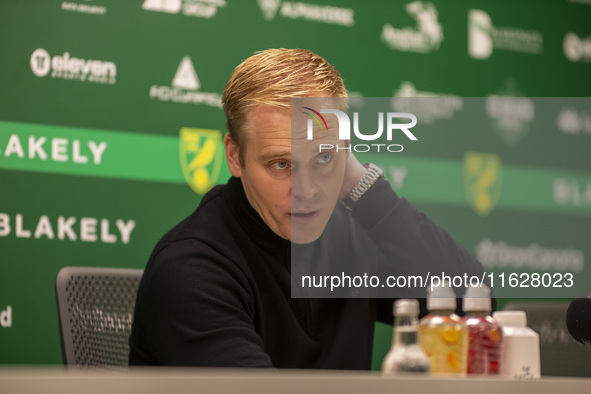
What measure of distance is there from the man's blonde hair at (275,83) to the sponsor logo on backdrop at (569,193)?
4.84 feet

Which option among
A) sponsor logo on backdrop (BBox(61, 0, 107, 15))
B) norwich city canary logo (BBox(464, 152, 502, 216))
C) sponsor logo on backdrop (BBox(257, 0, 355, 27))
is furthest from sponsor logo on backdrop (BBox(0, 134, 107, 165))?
norwich city canary logo (BBox(464, 152, 502, 216))

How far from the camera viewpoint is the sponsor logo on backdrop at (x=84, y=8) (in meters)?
2.40

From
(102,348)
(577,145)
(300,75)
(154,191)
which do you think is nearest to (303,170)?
(300,75)

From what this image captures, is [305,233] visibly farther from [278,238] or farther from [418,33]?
[418,33]

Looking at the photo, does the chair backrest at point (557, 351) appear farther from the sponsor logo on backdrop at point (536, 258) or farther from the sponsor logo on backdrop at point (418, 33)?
the sponsor logo on backdrop at point (418, 33)

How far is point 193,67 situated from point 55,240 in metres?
0.70

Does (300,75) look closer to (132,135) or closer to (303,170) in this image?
(303,170)

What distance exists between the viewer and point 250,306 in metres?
1.46

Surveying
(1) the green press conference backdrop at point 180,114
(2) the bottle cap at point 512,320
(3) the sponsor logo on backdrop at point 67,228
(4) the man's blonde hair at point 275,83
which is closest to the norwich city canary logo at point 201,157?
(1) the green press conference backdrop at point 180,114

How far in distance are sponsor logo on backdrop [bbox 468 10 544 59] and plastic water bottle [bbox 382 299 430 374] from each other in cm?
217

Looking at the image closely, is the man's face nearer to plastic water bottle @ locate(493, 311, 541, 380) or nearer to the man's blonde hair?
the man's blonde hair

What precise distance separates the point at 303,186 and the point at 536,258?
1.44 feet

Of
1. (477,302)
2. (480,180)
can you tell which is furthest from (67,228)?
(477,302)

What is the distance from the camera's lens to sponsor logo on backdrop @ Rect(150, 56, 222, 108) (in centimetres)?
248
